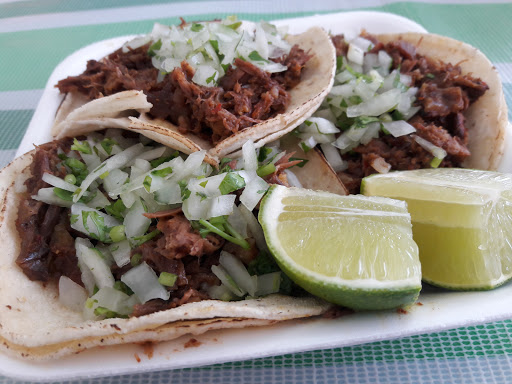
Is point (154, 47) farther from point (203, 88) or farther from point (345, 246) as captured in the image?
point (345, 246)

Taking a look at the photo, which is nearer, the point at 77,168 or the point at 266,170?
the point at 266,170

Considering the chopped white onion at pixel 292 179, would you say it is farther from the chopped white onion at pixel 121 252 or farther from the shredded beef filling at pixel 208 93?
the chopped white onion at pixel 121 252

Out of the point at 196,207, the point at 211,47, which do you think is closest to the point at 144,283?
the point at 196,207

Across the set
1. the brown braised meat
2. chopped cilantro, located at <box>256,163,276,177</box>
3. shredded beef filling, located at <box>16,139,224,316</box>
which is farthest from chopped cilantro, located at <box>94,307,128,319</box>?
chopped cilantro, located at <box>256,163,276,177</box>

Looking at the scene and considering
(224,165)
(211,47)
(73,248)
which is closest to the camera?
(73,248)

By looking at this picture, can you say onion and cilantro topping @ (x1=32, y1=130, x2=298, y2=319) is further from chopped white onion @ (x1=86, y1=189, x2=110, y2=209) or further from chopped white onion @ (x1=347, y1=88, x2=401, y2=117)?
chopped white onion @ (x1=347, y1=88, x2=401, y2=117)
